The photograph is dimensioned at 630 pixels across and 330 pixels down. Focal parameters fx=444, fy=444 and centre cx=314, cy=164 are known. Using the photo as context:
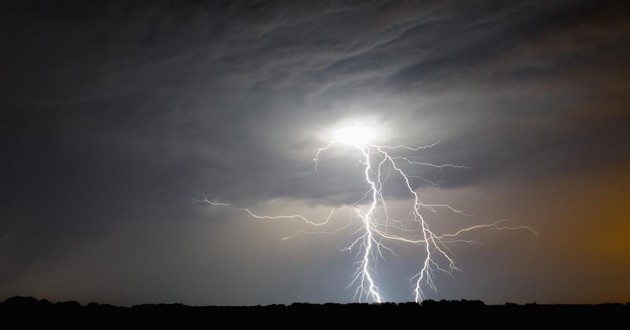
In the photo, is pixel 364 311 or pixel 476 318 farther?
pixel 364 311

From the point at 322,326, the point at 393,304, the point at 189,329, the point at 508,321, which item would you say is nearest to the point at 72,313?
the point at 189,329

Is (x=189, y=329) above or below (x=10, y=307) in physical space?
below

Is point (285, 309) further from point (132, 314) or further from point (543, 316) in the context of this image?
point (543, 316)

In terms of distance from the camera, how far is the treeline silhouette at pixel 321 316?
1051cm

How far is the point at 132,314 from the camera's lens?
11.5 metres

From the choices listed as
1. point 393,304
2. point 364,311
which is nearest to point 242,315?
point 364,311

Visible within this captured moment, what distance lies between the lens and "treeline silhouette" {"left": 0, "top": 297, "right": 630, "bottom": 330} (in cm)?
1051

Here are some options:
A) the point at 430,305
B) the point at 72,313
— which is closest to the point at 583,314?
the point at 430,305

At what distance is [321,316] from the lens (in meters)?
11.3

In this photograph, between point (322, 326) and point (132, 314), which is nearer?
point (322, 326)

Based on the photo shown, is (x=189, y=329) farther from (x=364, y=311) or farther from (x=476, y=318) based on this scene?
(x=476, y=318)

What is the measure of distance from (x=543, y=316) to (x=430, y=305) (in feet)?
8.85

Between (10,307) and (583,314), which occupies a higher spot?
(10,307)

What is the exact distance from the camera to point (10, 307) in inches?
481
